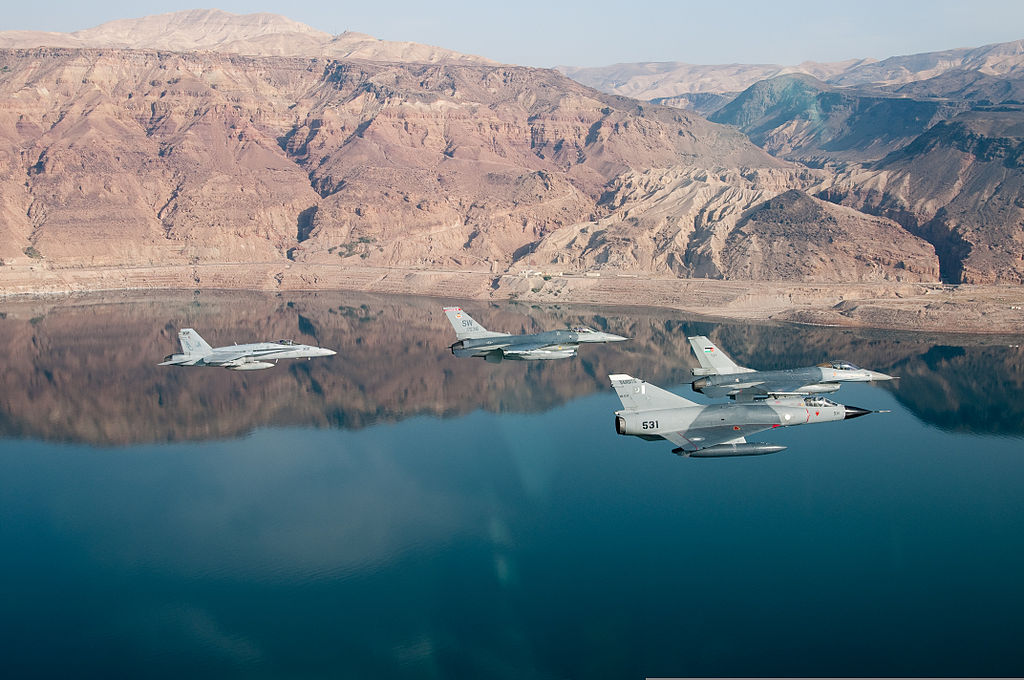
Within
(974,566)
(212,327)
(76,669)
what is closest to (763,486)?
(974,566)

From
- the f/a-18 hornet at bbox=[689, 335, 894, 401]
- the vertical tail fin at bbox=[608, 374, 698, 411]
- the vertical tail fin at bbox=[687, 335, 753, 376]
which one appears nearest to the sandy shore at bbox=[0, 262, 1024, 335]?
the f/a-18 hornet at bbox=[689, 335, 894, 401]

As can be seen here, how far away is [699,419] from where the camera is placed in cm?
6900

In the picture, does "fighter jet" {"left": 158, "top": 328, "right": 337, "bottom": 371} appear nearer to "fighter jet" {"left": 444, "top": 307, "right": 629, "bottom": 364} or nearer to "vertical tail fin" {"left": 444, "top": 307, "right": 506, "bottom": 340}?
"vertical tail fin" {"left": 444, "top": 307, "right": 506, "bottom": 340}

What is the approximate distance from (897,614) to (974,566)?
1052 cm

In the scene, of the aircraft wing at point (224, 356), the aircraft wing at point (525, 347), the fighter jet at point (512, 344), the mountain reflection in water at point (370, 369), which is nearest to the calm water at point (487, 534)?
the mountain reflection in water at point (370, 369)

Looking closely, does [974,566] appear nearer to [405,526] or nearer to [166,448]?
[405,526]

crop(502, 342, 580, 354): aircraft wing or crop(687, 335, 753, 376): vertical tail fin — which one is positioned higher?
crop(687, 335, 753, 376): vertical tail fin

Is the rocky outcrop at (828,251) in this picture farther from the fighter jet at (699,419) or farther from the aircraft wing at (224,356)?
the fighter jet at (699,419)

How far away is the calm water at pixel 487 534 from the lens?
53.4 m

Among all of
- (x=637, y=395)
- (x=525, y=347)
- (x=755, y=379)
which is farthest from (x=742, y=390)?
(x=525, y=347)

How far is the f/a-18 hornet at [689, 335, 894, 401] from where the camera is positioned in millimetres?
79250

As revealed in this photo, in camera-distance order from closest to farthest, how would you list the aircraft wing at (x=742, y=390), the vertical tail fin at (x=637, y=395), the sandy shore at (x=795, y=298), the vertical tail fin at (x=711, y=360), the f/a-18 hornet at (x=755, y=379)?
the vertical tail fin at (x=637, y=395) < the aircraft wing at (x=742, y=390) < the f/a-18 hornet at (x=755, y=379) < the vertical tail fin at (x=711, y=360) < the sandy shore at (x=795, y=298)

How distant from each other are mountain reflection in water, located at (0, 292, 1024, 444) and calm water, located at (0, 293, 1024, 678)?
951mm

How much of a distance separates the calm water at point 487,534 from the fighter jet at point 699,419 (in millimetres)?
7325
